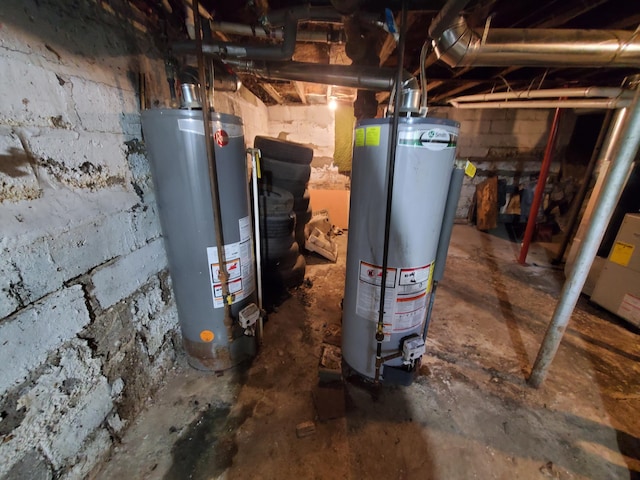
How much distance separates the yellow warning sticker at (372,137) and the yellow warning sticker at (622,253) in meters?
2.35

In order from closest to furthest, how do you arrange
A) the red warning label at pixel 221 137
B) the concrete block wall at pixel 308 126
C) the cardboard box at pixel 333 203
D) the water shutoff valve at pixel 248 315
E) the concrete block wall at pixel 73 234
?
the concrete block wall at pixel 73 234 → the red warning label at pixel 221 137 → the water shutoff valve at pixel 248 315 → the cardboard box at pixel 333 203 → the concrete block wall at pixel 308 126

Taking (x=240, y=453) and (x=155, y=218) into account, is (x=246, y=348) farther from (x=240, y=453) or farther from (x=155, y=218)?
(x=155, y=218)

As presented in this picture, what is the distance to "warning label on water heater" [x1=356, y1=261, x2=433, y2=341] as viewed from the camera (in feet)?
3.76

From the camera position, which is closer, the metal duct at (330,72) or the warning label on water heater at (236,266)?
the warning label on water heater at (236,266)

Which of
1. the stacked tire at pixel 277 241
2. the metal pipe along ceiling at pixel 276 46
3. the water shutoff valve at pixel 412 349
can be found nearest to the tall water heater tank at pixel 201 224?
the metal pipe along ceiling at pixel 276 46

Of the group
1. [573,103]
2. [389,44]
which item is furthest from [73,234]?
[573,103]

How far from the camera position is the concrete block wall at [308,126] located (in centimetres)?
424

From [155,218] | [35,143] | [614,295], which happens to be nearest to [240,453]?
[155,218]

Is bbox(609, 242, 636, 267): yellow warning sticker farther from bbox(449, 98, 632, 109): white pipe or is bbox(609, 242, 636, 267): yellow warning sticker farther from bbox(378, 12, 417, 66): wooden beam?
bbox(378, 12, 417, 66): wooden beam

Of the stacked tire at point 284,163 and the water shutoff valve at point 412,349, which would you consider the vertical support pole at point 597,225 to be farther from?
the stacked tire at point 284,163

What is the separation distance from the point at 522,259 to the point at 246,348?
327 cm

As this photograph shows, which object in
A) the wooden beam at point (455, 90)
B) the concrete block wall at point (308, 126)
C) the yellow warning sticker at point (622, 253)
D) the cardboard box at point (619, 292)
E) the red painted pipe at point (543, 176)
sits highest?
the wooden beam at point (455, 90)

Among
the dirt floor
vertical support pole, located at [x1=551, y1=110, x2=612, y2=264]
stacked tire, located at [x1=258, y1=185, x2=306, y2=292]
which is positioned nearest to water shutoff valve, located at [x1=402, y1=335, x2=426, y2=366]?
the dirt floor

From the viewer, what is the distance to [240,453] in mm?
1069
